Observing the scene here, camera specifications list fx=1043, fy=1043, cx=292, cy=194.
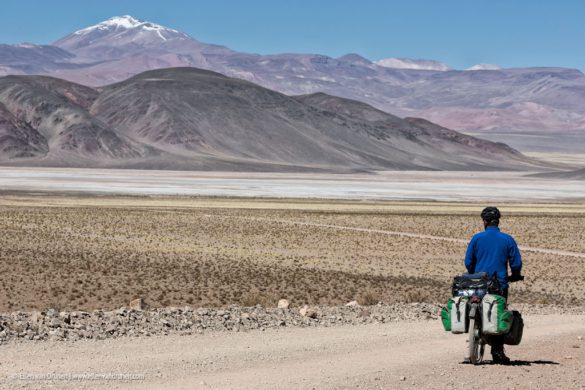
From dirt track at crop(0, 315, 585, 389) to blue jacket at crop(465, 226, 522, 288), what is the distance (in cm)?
126

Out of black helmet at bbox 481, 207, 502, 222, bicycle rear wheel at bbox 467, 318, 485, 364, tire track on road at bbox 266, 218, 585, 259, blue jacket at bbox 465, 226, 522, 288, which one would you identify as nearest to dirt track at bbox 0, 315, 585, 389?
bicycle rear wheel at bbox 467, 318, 485, 364

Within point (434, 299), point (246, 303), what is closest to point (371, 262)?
point (434, 299)

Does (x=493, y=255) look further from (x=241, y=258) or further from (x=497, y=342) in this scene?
(x=241, y=258)

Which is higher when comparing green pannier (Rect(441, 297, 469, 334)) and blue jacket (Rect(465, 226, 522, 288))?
blue jacket (Rect(465, 226, 522, 288))

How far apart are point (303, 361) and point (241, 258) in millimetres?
23942

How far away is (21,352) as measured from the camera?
14164 mm

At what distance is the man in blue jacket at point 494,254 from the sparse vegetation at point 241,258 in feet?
38.2

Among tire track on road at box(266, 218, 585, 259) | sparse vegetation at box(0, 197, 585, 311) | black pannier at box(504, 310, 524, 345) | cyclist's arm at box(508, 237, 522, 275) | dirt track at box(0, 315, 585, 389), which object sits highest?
cyclist's arm at box(508, 237, 522, 275)

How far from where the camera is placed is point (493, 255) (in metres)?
12.8

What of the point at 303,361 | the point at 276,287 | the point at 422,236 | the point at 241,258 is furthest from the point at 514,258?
the point at 422,236

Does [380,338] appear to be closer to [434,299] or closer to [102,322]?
[102,322]

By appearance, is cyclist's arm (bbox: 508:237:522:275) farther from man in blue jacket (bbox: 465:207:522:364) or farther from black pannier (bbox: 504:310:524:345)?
black pannier (bbox: 504:310:524:345)

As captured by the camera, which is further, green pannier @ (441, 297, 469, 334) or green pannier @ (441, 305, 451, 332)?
green pannier @ (441, 305, 451, 332)

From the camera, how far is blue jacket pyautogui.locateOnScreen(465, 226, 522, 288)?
501 inches
